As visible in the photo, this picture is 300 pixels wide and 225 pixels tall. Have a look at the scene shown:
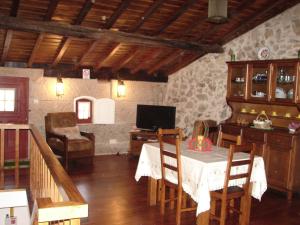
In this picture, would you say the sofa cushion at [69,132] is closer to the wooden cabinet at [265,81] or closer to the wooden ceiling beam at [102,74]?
the wooden ceiling beam at [102,74]

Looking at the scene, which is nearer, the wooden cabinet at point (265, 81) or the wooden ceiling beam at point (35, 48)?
the wooden cabinet at point (265, 81)

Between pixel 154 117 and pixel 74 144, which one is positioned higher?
pixel 154 117

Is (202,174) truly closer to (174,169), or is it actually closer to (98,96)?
(174,169)

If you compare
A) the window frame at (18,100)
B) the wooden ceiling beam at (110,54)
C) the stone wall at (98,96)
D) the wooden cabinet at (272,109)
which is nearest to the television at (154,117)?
the stone wall at (98,96)

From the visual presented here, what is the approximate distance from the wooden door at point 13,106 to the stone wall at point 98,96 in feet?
0.40

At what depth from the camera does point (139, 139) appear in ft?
23.7

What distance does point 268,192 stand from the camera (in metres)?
5.14

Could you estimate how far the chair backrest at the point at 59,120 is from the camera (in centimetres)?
654

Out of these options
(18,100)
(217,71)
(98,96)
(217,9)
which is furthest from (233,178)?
(18,100)

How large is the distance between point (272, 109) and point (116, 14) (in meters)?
3.27

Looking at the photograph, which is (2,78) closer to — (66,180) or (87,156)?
(87,156)

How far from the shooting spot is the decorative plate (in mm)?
5805

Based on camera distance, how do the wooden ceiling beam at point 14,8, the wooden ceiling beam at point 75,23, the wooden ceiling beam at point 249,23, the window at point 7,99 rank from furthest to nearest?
1. the window at point 7,99
2. the wooden ceiling beam at point 249,23
3. the wooden ceiling beam at point 75,23
4. the wooden ceiling beam at point 14,8

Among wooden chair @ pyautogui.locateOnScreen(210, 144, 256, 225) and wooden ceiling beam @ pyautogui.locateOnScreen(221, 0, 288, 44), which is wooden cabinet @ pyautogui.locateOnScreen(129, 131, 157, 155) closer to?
wooden ceiling beam @ pyautogui.locateOnScreen(221, 0, 288, 44)
